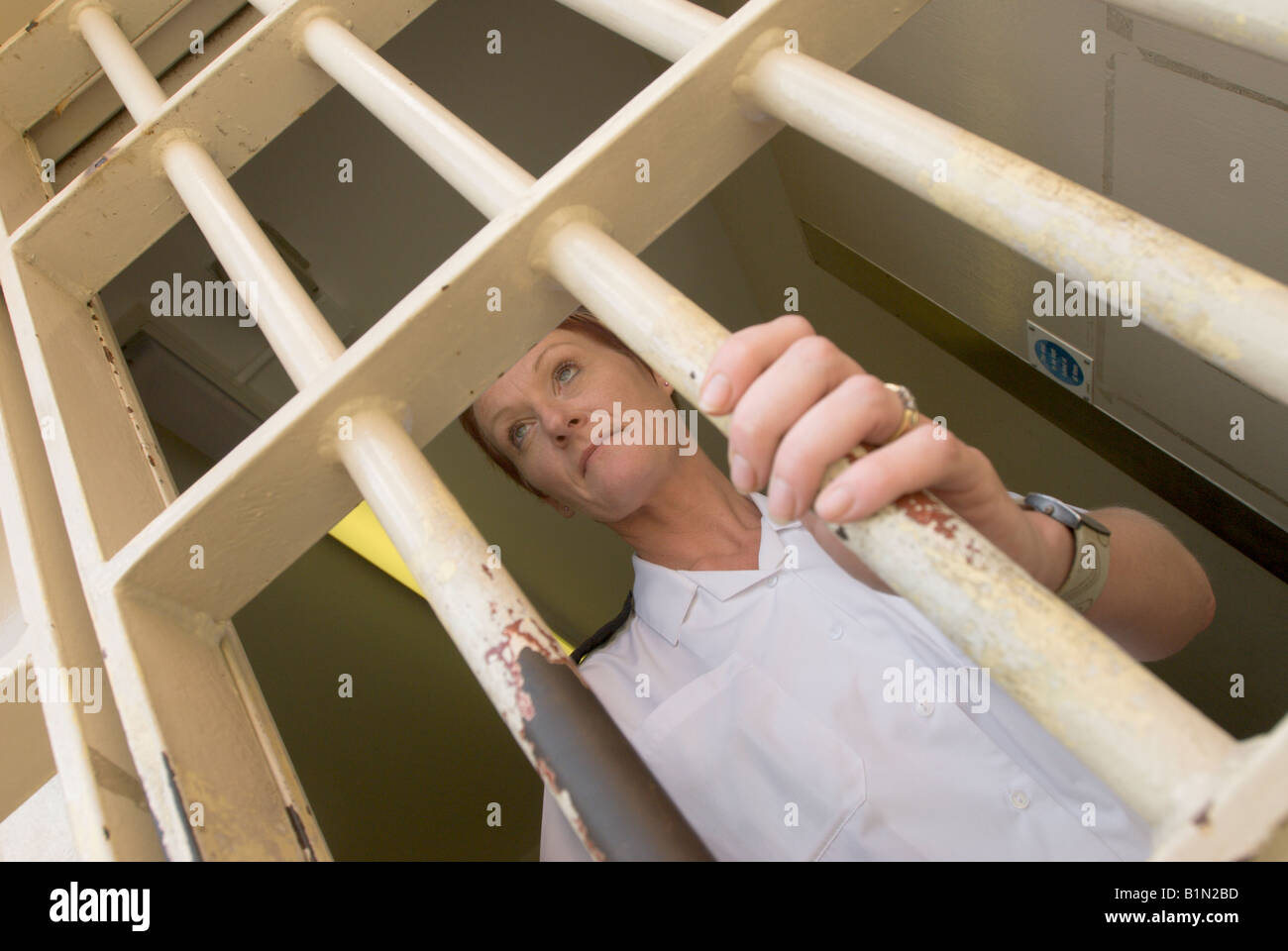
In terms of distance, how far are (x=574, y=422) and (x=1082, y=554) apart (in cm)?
72

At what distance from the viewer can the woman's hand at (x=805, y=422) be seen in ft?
1.33

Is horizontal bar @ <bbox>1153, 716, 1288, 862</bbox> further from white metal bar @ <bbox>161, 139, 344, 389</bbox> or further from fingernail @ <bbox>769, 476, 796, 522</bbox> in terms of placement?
white metal bar @ <bbox>161, 139, 344, 389</bbox>

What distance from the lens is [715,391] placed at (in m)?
0.43

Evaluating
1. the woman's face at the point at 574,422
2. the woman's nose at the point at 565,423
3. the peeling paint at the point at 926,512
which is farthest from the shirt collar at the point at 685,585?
the peeling paint at the point at 926,512

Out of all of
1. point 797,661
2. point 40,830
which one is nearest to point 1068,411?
point 797,661

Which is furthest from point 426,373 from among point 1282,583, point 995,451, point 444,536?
point 995,451

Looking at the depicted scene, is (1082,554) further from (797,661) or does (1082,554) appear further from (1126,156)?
(1126,156)

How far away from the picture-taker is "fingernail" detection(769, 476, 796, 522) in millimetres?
430

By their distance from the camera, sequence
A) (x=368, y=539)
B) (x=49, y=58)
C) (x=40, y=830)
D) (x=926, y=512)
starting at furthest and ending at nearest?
(x=368, y=539)
(x=49, y=58)
(x=40, y=830)
(x=926, y=512)

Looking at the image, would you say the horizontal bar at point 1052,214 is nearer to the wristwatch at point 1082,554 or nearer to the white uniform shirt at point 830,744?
the wristwatch at point 1082,554

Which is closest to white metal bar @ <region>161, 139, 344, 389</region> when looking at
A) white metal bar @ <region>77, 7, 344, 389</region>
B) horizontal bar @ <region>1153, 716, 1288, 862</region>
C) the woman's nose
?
white metal bar @ <region>77, 7, 344, 389</region>

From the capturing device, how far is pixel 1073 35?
0.98 meters

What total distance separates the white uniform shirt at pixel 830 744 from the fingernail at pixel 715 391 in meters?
0.57

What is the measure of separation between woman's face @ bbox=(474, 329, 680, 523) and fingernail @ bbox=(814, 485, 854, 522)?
0.85m
